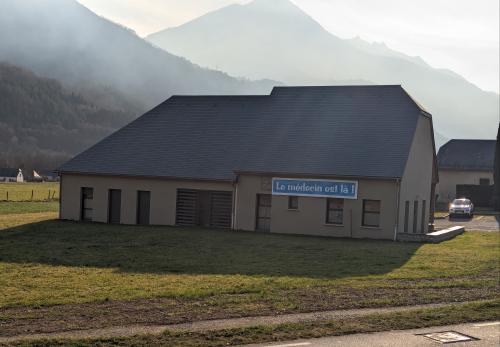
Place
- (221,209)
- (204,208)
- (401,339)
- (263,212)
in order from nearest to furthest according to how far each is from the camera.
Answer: (401,339), (263,212), (221,209), (204,208)

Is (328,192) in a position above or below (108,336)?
above

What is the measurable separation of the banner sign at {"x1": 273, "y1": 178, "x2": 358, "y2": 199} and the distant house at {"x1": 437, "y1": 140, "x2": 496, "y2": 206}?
155 ft

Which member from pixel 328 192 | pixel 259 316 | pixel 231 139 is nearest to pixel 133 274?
pixel 259 316

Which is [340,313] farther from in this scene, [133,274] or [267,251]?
[267,251]

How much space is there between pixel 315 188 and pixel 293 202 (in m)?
1.60

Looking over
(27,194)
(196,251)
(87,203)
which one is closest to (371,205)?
(196,251)

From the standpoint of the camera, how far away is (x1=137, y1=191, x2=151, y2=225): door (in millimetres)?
38562

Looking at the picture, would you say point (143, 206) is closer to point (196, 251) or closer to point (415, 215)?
point (196, 251)

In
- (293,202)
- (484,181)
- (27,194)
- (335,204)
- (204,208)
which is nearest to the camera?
(335,204)

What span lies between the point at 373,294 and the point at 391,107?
A: 71.5ft

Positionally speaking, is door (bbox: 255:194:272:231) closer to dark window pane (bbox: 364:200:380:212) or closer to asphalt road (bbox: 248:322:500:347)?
dark window pane (bbox: 364:200:380:212)

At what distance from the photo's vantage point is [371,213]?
34.3 metres

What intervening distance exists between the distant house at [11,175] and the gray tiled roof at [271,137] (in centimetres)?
12142

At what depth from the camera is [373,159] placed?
3469 centimetres
